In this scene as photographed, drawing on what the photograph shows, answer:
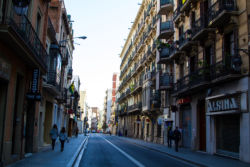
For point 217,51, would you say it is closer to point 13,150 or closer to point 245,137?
point 245,137

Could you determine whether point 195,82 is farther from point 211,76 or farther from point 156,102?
point 156,102

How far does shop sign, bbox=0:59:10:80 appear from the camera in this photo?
10113mm

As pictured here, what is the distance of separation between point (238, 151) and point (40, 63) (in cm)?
1177

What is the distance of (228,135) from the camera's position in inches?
691

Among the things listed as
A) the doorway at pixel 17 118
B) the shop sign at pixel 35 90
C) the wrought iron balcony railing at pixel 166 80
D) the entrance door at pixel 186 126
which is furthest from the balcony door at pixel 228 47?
the doorway at pixel 17 118

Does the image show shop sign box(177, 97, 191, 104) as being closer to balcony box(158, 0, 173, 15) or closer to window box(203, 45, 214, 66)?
window box(203, 45, 214, 66)

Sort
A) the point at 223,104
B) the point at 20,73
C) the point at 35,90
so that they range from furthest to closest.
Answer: the point at 223,104
the point at 35,90
the point at 20,73

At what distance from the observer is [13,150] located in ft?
42.1

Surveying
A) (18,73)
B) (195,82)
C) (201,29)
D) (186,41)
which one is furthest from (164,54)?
(18,73)

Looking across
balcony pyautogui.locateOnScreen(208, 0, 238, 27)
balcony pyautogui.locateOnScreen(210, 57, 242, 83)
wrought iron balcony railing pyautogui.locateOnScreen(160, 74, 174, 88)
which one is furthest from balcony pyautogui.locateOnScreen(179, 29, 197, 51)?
balcony pyautogui.locateOnScreen(210, 57, 242, 83)

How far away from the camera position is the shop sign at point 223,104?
1600 centimetres

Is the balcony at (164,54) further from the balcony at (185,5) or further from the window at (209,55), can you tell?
the window at (209,55)

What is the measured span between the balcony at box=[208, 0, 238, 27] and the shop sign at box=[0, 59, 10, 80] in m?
12.0

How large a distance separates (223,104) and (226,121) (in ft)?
4.22
